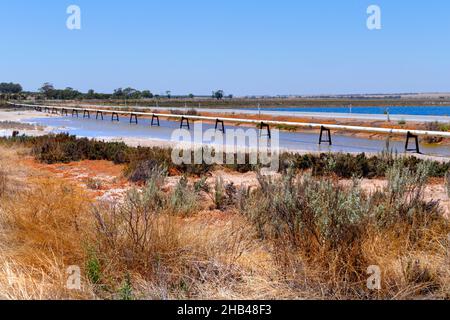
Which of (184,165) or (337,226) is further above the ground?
(337,226)

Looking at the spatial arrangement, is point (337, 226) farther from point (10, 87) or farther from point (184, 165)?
point (10, 87)

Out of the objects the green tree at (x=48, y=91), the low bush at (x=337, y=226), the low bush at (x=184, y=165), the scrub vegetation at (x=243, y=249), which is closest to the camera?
the scrub vegetation at (x=243, y=249)

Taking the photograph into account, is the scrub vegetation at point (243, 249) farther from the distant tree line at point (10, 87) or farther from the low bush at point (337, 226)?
the distant tree line at point (10, 87)

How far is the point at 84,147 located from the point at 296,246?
12.7m

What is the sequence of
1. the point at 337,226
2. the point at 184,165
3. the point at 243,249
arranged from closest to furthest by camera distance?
the point at 337,226
the point at 243,249
the point at 184,165

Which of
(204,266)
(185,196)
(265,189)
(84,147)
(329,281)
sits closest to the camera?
(329,281)

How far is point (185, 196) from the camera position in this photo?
27.0 feet

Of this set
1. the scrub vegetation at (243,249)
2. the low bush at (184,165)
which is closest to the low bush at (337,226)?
the scrub vegetation at (243,249)

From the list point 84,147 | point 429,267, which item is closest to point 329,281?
point 429,267

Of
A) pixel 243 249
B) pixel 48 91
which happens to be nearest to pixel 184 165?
pixel 243 249

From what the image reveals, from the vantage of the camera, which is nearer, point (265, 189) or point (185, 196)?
point (265, 189)

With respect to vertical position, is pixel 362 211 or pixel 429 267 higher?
pixel 362 211

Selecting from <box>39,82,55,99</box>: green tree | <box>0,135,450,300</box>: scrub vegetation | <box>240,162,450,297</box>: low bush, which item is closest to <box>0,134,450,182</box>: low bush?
<box>240,162,450,297</box>: low bush
